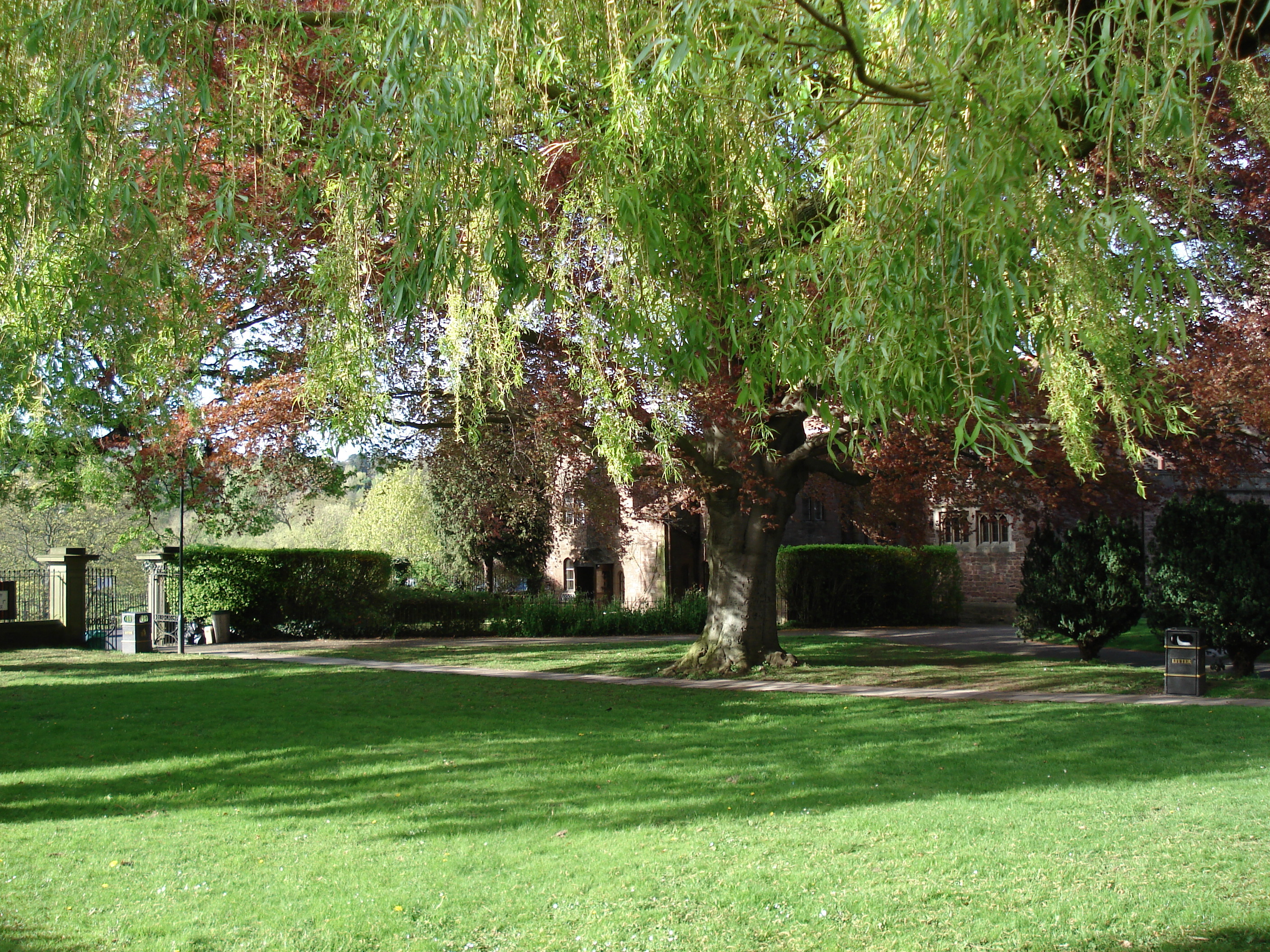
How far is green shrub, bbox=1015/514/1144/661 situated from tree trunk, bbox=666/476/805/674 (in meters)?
4.25

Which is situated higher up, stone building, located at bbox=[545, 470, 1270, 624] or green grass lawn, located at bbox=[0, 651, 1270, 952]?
stone building, located at bbox=[545, 470, 1270, 624]

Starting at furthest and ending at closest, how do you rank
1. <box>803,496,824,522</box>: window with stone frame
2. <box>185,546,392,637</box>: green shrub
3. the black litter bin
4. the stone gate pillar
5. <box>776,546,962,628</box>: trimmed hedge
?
1. <box>803,496,824,522</box>: window with stone frame
2. <box>776,546,962,628</box>: trimmed hedge
3. <box>185,546,392,637</box>: green shrub
4. the stone gate pillar
5. the black litter bin

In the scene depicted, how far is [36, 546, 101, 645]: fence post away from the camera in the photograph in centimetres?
2027

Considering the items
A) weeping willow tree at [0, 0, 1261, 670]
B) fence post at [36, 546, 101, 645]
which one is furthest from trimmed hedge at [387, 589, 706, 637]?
weeping willow tree at [0, 0, 1261, 670]

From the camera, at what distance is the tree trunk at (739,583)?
14.1 m

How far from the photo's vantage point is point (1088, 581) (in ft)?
48.7

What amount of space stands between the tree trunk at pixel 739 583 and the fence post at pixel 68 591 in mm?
13173

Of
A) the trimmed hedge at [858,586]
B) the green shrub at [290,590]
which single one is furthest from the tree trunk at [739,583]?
the green shrub at [290,590]

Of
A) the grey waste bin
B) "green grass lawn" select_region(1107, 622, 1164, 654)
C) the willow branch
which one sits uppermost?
the willow branch

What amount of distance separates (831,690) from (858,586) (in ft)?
39.6

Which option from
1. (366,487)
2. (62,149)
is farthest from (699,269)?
(366,487)

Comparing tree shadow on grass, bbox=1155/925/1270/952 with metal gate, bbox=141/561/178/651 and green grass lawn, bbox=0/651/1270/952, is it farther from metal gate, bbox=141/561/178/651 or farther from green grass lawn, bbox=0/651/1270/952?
metal gate, bbox=141/561/178/651

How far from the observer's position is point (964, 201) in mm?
3381

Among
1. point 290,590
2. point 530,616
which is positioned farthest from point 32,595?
point 530,616
